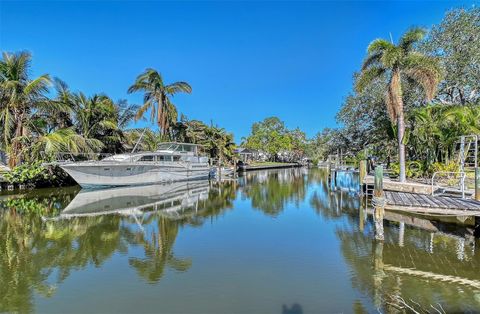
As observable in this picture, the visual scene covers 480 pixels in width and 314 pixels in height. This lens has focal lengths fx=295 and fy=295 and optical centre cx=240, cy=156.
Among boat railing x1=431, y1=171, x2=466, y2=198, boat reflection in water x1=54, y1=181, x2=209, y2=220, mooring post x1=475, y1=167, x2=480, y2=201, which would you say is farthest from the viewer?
boat reflection in water x1=54, y1=181, x2=209, y2=220

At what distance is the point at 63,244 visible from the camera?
7.83 meters

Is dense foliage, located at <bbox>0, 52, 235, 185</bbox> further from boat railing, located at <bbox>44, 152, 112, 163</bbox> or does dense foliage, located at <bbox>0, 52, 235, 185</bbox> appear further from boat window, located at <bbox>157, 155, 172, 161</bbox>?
boat window, located at <bbox>157, 155, 172, 161</bbox>

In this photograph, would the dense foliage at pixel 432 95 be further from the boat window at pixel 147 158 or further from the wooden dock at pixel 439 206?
the boat window at pixel 147 158

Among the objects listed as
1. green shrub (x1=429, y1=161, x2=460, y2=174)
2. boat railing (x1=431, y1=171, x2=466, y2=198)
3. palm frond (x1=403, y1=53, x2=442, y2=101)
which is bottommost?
boat railing (x1=431, y1=171, x2=466, y2=198)

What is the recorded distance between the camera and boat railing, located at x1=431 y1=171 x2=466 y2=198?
952cm

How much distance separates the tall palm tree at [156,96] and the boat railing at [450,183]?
21.1m

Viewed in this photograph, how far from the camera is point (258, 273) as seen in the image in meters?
5.88

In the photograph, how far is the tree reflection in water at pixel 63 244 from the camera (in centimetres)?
545

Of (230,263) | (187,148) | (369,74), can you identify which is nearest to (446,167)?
(369,74)

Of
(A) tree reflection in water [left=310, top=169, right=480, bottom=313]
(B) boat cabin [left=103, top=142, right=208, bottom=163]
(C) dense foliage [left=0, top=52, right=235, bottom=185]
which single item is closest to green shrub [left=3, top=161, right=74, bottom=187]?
(C) dense foliage [left=0, top=52, right=235, bottom=185]

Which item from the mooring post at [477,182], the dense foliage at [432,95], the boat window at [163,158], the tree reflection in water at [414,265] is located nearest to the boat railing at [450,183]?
the mooring post at [477,182]

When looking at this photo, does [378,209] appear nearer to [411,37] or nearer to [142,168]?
[411,37]

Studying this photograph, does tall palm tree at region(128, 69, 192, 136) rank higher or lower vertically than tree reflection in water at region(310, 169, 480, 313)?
higher

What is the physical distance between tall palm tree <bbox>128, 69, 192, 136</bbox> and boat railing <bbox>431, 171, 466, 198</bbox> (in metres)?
21.1
